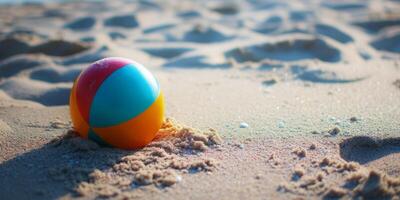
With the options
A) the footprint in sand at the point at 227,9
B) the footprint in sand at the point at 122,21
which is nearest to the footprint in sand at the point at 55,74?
the footprint in sand at the point at 122,21

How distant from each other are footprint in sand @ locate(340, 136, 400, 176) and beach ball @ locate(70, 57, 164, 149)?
1269 mm

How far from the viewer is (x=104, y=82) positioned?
2840mm

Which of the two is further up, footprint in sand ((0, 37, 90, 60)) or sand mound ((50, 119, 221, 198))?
footprint in sand ((0, 37, 90, 60))

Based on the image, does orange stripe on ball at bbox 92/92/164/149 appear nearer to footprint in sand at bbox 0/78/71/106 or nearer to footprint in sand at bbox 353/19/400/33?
footprint in sand at bbox 0/78/71/106

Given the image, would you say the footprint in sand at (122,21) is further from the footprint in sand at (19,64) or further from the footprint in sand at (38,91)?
the footprint in sand at (38,91)

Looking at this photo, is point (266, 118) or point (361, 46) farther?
point (361, 46)

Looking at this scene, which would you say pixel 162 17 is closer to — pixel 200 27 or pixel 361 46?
pixel 200 27

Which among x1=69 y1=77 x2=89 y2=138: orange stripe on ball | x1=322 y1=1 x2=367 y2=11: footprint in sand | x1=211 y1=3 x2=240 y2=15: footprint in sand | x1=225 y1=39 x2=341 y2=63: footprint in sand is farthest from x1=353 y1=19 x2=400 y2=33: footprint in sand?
x1=69 y1=77 x2=89 y2=138: orange stripe on ball

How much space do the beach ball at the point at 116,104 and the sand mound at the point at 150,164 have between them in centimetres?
9

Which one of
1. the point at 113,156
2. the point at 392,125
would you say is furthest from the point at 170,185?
the point at 392,125

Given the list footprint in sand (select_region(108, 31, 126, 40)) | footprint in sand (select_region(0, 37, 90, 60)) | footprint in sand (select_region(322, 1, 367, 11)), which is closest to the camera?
footprint in sand (select_region(0, 37, 90, 60))

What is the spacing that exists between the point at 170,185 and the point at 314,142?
42.6 inches

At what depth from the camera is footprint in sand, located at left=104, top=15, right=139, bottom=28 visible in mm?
7883

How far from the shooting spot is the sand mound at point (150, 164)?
256cm
